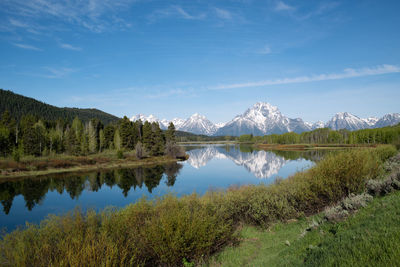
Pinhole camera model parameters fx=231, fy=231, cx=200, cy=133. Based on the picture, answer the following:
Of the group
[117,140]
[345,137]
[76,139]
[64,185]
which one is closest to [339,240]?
[64,185]

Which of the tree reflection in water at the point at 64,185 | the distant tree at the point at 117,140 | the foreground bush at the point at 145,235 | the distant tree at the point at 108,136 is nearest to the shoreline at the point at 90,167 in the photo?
the tree reflection in water at the point at 64,185

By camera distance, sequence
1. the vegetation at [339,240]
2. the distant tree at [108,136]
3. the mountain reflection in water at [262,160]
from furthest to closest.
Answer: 1. the distant tree at [108,136]
2. the mountain reflection in water at [262,160]
3. the vegetation at [339,240]

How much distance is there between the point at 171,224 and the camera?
8992 mm

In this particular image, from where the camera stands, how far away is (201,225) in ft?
31.2

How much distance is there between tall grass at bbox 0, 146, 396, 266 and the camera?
7.01m

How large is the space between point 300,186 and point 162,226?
10.7 meters

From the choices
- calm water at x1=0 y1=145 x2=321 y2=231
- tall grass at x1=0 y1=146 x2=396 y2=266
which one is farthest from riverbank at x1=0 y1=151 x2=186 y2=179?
tall grass at x1=0 y1=146 x2=396 y2=266

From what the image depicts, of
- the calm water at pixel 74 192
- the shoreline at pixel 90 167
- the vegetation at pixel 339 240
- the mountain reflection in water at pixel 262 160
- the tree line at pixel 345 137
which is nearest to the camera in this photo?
the vegetation at pixel 339 240

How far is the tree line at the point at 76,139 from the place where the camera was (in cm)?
6519

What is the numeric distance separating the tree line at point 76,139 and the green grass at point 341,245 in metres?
62.1

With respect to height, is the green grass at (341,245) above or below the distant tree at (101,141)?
below

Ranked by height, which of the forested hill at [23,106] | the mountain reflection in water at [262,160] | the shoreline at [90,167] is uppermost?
the forested hill at [23,106]

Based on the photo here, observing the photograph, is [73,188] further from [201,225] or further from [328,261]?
[328,261]

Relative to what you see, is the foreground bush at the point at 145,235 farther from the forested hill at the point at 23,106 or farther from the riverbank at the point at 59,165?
the forested hill at the point at 23,106
